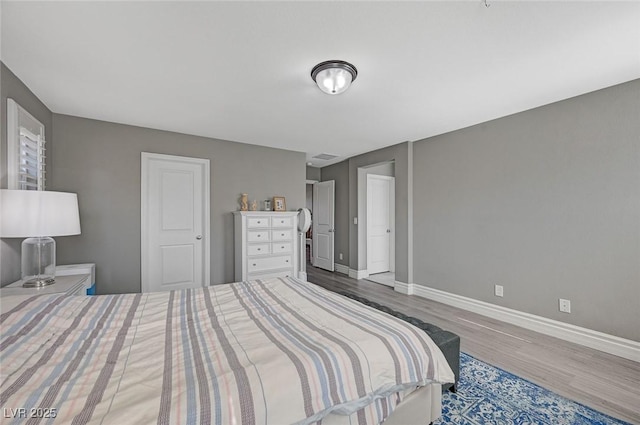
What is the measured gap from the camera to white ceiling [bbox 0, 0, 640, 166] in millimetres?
1646

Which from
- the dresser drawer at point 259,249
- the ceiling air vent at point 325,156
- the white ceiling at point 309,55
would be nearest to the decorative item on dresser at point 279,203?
the dresser drawer at point 259,249

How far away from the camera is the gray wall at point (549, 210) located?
2508 mm

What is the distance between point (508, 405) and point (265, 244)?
10.6 feet

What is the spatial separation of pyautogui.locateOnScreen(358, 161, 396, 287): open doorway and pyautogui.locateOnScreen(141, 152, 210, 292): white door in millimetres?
2892

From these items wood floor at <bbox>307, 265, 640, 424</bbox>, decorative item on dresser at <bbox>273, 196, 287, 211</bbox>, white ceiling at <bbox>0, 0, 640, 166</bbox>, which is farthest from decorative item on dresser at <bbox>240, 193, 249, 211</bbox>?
wood floor at <bbox>307, 265, 640, 424</bbox>

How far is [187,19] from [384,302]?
3.77 meters


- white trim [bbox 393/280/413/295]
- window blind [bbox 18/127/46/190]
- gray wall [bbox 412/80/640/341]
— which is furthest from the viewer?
white trim [bbox 393/280/413/295]

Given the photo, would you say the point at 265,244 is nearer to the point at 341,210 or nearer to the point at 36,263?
the point at 341,210

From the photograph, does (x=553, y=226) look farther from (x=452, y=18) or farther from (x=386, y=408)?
(x=386, y=408)

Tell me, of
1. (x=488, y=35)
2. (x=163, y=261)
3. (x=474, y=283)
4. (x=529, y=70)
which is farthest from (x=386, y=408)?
(x=163, y=261)

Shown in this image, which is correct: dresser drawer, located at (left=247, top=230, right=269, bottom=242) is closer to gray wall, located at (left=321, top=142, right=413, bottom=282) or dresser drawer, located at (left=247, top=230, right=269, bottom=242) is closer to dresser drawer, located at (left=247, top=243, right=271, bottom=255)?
dresser drawer, located at (left=247, top=243, right=271, bottom=255)

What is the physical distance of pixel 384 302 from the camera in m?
3.98

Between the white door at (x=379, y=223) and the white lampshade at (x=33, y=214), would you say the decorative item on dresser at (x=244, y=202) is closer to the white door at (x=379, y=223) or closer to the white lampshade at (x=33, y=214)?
the white lampshade at (x=33, y=214)

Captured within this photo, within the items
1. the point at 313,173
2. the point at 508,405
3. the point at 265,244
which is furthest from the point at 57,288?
the point at 313,173
